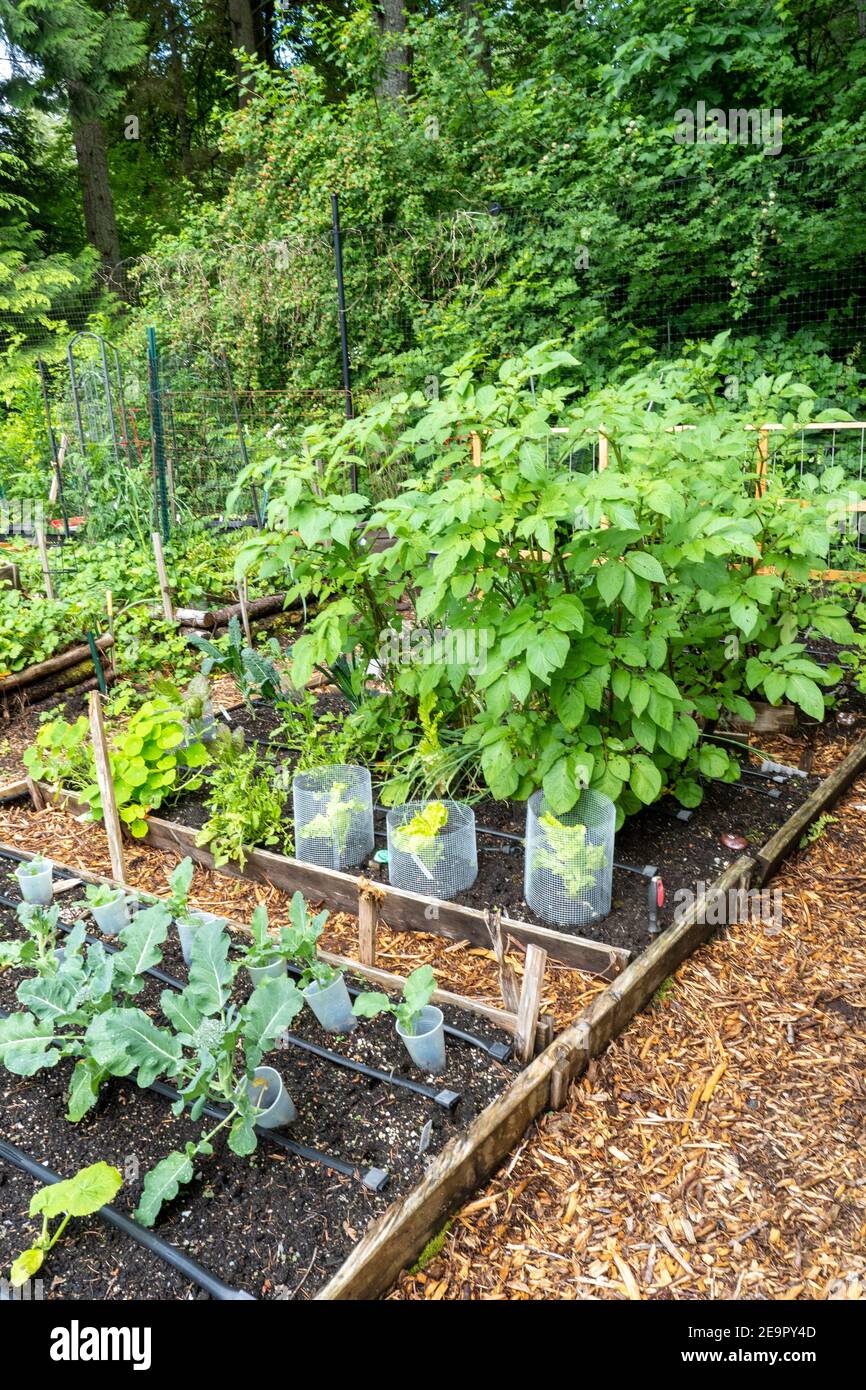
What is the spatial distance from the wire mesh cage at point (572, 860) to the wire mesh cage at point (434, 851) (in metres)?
0.21

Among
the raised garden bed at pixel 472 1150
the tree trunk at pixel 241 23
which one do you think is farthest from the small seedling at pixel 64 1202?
the tree trunk at pixel 241 23

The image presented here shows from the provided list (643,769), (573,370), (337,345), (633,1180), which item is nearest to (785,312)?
(573,370)

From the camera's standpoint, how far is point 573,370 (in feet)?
30.3

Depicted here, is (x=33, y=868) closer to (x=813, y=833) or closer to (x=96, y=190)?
(x=813, y=833)

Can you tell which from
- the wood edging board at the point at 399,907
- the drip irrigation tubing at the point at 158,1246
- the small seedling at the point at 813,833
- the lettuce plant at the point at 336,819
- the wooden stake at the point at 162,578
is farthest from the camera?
the wooden stake at the point at 162,578

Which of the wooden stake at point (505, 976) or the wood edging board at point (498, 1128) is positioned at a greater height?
the wooden stake at point (505, 976)

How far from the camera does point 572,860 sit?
2465 mm

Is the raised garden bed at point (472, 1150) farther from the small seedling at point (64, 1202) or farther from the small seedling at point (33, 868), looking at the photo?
the small seedling at point (33, 868)

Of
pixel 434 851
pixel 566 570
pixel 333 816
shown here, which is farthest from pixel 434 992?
pixel 566 570

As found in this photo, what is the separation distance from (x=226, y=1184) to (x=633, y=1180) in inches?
33.3

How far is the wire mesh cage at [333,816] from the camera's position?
9.11ft

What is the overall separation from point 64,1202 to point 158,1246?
19cm

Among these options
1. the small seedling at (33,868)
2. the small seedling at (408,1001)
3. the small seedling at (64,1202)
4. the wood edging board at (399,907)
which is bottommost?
the small seedling at (64,1202)
